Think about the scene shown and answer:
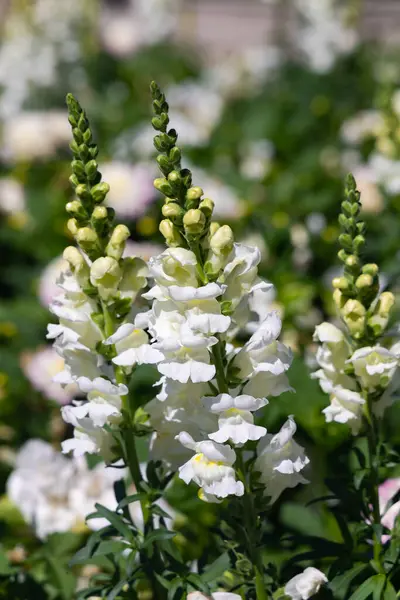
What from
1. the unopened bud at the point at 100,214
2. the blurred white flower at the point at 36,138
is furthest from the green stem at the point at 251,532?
the blurred white flower at the point at 36,138

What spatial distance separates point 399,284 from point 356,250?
1.02 metres

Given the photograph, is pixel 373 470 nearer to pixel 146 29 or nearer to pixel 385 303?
pixel 385 303

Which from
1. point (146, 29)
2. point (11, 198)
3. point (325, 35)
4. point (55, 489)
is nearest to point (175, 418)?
point (55, 489)

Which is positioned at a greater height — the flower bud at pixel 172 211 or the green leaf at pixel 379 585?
the flower bud at pixel 172 211

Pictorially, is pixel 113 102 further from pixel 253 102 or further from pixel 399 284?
pixel 399 284

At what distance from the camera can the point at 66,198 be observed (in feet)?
9.68

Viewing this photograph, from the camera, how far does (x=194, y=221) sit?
1071 mm

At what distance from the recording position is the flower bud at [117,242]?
3.91 feet

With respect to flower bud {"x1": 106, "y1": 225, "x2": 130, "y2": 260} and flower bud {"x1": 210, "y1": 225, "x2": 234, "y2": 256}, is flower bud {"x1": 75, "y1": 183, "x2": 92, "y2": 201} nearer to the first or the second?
flower bud {"x1": 106, "y1": 225, "x2": 130, "y2": 260}

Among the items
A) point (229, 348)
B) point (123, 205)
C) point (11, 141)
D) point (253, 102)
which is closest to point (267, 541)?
point (229, 348)

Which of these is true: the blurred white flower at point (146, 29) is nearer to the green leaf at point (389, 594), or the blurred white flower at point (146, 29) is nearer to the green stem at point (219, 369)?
the green stem at point (219, 369)

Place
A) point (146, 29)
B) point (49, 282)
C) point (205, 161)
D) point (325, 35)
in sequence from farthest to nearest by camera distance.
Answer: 1. point (146, 29)
2. point (325, 35)
3. point (205, 161)
4. point (49, 282)

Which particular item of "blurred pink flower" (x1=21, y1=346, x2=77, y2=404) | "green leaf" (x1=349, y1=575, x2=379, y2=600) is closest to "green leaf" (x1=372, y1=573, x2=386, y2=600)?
"green leaf" (x1=349, y1=575, x2=379, y2=600)

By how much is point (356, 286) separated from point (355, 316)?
0.04 m
